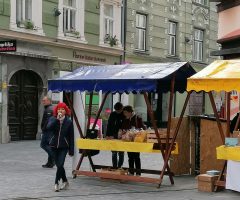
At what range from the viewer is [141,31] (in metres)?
27.8

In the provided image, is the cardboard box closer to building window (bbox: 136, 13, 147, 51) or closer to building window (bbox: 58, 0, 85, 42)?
building window (bbox: 58, 0, 85, 42)

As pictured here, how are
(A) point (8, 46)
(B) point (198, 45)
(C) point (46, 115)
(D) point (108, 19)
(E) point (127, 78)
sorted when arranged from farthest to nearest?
(B) point (198, 45) → (D) point (108, 19) → (A) point (8, 46) → (C) point (46, 115) → (E) point (127, 78)

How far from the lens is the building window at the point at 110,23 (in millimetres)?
25391

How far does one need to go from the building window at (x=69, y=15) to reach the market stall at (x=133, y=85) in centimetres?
1163

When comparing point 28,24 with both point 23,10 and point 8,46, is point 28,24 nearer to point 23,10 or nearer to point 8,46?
point 23,10

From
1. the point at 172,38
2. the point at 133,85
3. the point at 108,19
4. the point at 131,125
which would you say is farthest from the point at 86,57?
the point at 133,85

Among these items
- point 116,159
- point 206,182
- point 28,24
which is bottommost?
point 206,182

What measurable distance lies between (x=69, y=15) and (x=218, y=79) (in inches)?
→ 574

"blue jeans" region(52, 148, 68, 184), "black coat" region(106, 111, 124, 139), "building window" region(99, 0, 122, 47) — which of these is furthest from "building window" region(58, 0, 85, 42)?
"blue jeans" region(52, 148, 68, 184)

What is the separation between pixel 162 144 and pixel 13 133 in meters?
11.2

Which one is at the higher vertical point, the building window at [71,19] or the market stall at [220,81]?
the building window at [71,19]

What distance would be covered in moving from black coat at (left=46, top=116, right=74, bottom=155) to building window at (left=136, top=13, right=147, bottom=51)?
17.8 m

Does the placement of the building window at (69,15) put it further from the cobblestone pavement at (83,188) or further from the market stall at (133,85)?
the market stall at (133,85)

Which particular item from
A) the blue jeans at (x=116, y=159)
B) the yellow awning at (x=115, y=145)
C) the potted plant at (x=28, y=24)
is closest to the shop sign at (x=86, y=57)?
the potted plant at (x=28, y=24)
